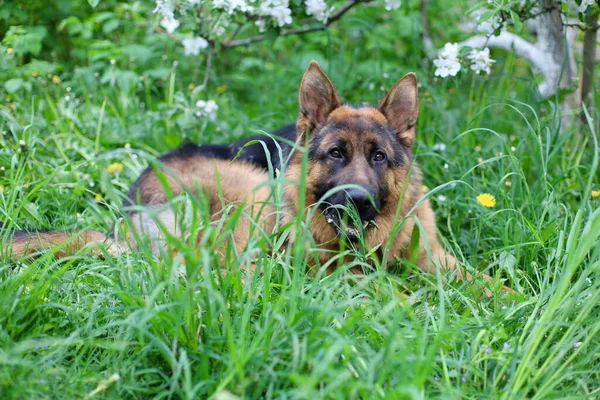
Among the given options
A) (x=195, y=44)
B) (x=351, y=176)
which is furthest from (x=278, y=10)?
(x=351, y=176)

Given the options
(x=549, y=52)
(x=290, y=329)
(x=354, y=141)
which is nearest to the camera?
(x=290, y=329)

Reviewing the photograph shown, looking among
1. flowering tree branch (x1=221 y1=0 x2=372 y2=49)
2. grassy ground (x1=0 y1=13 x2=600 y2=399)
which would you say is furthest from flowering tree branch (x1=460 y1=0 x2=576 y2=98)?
grassy ground (x1=0 y1=13 x2=600 y2=399)

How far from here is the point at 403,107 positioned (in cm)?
351

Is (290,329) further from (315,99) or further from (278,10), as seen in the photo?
(278,10)

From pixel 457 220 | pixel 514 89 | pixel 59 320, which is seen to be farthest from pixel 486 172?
pixel 59 320

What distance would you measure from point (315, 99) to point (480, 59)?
115 cm

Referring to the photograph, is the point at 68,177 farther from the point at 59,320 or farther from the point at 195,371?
the point at 195,371

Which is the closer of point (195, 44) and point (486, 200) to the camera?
point (486, 200)

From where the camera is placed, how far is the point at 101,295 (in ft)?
7.76

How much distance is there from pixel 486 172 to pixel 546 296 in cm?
168

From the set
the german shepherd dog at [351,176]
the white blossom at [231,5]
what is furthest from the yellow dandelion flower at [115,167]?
the white blossom at [231,5]

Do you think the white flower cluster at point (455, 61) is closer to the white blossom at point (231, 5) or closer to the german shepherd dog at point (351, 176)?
the german shepherd dog at point (351, 176)

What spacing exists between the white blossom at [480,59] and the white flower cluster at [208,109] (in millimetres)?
2085

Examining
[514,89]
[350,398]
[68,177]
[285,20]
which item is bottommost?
[68,177]
